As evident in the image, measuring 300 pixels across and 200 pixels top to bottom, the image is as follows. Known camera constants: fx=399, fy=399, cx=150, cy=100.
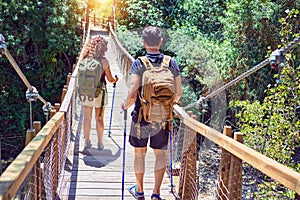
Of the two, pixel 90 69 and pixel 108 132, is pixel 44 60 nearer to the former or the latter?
pixel 108 132

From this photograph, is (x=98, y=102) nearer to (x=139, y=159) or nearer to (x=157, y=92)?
(x=139, y=159)

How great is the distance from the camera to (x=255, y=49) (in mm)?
8125

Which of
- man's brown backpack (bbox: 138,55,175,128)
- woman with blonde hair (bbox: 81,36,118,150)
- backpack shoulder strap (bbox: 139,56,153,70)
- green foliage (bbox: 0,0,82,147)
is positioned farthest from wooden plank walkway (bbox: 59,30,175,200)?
green foliage (bbox: 0,0,82,147)

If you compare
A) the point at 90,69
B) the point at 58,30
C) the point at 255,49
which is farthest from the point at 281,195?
the point at 58,30

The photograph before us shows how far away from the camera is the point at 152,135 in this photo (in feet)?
8.66

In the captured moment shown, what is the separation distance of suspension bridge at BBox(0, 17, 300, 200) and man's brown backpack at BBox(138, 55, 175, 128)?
266 mm

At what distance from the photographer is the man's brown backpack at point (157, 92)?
94.2 inches

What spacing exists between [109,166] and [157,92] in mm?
1513

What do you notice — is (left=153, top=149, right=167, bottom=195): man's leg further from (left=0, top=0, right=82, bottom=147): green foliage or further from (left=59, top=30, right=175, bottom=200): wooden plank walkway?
(left=0, top=0, right=82, bottom=147): green foliage

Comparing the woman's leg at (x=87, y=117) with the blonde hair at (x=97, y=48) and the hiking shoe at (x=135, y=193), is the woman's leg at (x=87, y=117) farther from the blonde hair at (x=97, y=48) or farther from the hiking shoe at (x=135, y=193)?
the hiking shoe at (x=135, y=193)

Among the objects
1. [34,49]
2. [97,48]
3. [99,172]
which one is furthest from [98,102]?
[34,49]

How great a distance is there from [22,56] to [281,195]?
310 inches

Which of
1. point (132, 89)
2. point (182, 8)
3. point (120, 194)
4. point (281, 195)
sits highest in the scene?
point (182, 8)

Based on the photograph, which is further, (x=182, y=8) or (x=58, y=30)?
(x=182, y=8)
